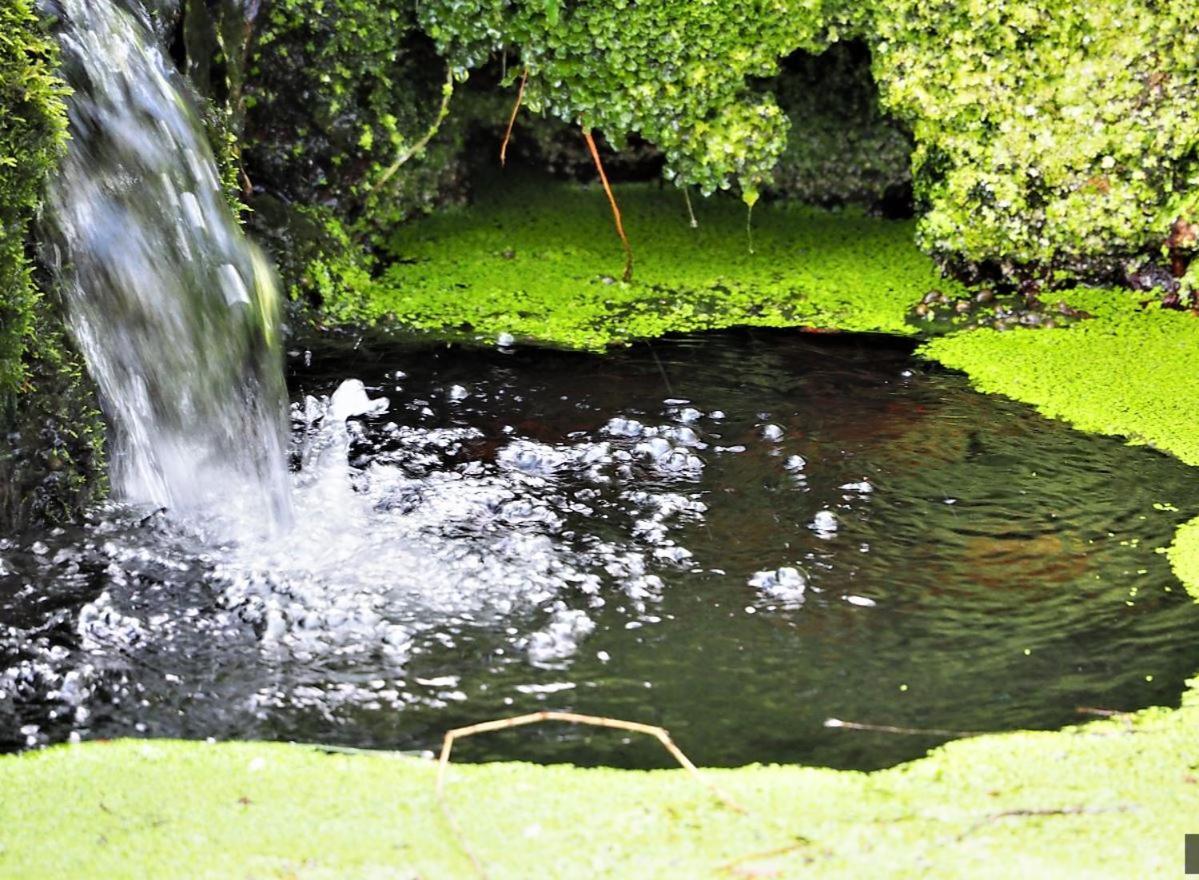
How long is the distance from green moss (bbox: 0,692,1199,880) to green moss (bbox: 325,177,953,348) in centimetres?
218

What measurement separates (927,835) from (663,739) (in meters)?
0.43

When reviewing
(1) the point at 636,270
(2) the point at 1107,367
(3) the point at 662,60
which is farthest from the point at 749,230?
(2) the point at 1107,367

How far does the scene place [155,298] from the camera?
291cm

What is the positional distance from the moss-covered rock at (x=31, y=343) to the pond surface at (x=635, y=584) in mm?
118

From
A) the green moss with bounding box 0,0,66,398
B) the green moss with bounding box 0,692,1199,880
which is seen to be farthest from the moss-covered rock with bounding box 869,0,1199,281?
the green moss with bounding box 0,0,66,398

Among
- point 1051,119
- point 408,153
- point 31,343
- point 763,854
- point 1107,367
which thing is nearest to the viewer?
point 763,854

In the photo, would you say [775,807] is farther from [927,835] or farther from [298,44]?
[298,44]

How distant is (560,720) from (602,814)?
0.31m

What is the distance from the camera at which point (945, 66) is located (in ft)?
12.9

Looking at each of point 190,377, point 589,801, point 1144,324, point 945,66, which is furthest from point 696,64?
point 589,801

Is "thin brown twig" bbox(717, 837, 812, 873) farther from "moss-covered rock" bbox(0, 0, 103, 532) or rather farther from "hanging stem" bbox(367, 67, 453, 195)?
"hanging stem" bbox(367, 67, 453, 195)

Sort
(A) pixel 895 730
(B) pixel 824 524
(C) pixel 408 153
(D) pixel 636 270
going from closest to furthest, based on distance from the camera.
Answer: (A) pixel 895 730, (B) pixel 824 524, (C) pixel 408 153, (D) pixel 636 270

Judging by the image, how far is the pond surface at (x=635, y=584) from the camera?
2.05m

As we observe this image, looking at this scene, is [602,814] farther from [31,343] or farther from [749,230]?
[749,230]
